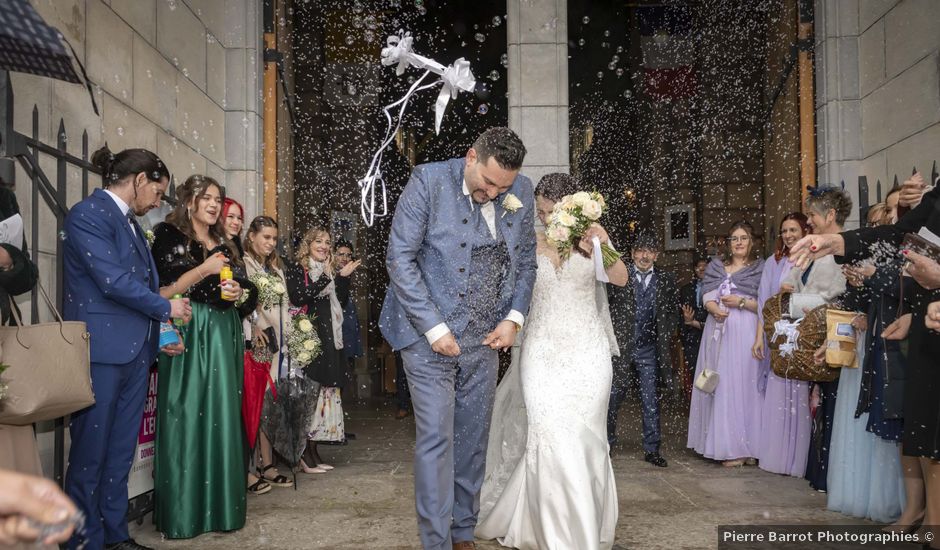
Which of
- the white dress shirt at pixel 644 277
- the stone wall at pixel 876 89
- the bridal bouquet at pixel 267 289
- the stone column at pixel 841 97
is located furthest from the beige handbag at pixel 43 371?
the stone column at pixel 841 97

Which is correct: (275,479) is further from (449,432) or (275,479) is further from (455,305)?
(455,305)

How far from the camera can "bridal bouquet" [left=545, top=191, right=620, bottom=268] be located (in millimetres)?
4305

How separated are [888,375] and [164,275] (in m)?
4.36

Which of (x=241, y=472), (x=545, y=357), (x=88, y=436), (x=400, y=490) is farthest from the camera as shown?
(x=400, y=490)

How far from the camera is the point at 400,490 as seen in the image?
5.75m

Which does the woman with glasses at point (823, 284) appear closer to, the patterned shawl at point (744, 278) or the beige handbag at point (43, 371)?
the patterned shawl at point (744, 278)

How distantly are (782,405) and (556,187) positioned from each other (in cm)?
323

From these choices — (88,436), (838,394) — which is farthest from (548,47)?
(88,436)

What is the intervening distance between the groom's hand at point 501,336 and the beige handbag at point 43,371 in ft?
6.11

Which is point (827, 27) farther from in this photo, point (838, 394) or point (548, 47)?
point (838, 394)

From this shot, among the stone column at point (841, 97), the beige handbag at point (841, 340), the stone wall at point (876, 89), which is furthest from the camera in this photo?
the stone column at point (841, 97)

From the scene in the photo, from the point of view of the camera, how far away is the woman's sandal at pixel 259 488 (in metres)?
5.79

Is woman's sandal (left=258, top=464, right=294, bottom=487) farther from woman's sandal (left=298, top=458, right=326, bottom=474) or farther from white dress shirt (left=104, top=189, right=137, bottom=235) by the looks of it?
white dress shirt (left=104, top=189, right=137, bottom=235)

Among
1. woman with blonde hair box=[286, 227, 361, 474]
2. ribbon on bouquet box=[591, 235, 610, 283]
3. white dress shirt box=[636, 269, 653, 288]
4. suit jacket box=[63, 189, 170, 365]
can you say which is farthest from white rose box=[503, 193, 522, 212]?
white dress shirt box=[636, 269, 653, 288]
